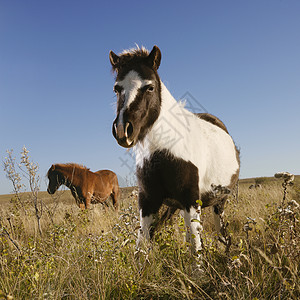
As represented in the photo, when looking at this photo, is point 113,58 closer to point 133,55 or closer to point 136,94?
point 133,55

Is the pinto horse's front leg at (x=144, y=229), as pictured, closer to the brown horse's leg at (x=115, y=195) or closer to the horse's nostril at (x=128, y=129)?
the horse's nostril at (x=128, y=129)

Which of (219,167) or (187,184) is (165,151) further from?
(219,167)

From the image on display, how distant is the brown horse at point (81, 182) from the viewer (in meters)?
9.38

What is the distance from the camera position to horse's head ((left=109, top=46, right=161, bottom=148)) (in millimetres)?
2432

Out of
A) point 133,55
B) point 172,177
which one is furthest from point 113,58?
point 172,177

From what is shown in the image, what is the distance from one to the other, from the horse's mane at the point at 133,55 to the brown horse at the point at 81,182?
6475 millimetres

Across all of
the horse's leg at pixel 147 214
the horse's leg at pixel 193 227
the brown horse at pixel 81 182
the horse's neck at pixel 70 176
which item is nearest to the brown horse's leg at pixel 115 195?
the brown horse at pixel 81 182

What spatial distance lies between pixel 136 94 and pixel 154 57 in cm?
64

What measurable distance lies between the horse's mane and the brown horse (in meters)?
6.48

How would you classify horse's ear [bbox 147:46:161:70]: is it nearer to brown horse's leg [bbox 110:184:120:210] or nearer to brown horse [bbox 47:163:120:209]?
brown horse [bbox 47:163:120:209]

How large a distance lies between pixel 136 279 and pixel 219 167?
6.29ft

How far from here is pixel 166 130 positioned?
2.86 m

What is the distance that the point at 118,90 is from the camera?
2727 millimetres

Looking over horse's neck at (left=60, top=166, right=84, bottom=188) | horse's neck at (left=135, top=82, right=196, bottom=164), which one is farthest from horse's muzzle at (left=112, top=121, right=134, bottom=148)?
horse's neck at (left=60, top=166, right=84, bottom=188)
